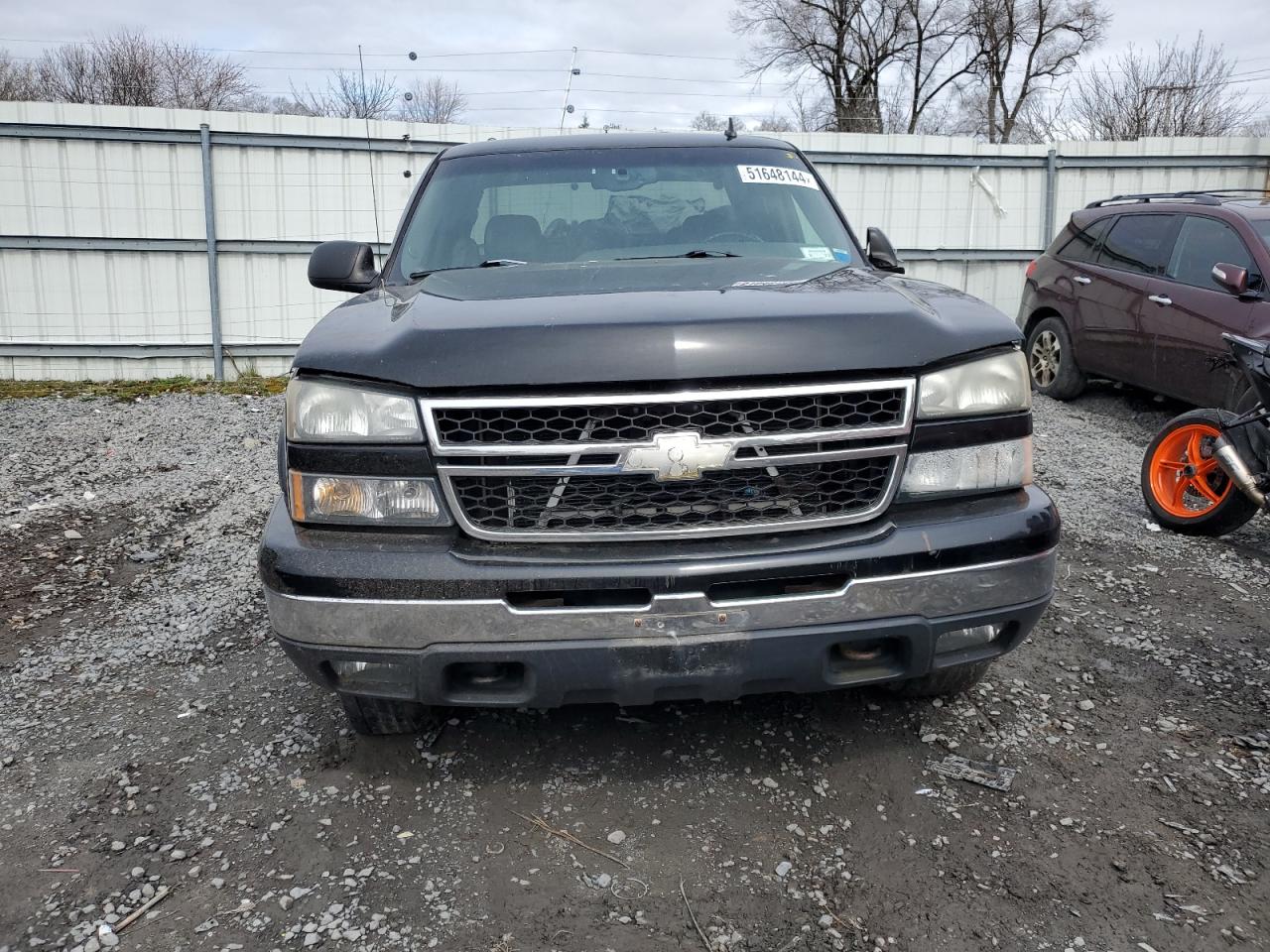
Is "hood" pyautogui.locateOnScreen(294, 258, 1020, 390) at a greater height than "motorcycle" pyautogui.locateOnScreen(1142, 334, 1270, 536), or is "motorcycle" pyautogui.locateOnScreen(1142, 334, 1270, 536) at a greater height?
"hood" pyautogui.locateOnScreen(294, 258, 1020, 390)

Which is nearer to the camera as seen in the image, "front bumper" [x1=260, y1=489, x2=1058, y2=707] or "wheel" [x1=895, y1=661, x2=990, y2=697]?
"front bumper" [x1=260, y1=489, x2=1058, y2=707]

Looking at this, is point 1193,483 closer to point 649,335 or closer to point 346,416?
point 649,335

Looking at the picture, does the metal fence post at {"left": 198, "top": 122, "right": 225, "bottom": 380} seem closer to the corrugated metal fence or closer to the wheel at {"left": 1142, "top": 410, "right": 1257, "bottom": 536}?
the corrugated metal fence

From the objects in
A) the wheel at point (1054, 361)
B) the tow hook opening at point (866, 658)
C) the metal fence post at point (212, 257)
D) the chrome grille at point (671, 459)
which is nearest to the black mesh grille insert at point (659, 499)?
the chrome grille at point (671, 459)

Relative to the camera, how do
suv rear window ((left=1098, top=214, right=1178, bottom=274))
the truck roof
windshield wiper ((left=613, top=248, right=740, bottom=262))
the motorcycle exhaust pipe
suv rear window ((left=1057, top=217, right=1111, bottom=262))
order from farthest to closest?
suv rear window ((left=1057, top=217, right=1111, bottom=262))
suv rear window ((left=1098, top=214, right=1178, bottom=274))
the motorcycle exhaust pipe
the truck roof
windshield wiper ((left=613, top=248, right=740, bottom=262))

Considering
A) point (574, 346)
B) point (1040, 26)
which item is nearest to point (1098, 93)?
point (1040, 26)

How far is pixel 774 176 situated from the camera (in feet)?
13.0

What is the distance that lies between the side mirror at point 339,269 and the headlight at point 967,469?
2146 mm

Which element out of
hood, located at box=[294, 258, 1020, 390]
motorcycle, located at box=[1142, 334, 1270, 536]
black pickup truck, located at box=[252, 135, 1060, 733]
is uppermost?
hood, located at box=[294, 258, 1020, 390]

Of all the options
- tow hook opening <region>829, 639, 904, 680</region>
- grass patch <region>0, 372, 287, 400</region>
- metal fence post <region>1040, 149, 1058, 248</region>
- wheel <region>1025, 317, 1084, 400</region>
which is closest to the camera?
tow hook opening <region>829, 639, 904, 680</region>

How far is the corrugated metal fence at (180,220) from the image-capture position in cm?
994

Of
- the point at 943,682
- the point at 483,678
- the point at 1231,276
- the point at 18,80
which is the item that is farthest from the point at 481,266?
the point at 18,80

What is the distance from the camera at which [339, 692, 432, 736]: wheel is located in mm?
2771

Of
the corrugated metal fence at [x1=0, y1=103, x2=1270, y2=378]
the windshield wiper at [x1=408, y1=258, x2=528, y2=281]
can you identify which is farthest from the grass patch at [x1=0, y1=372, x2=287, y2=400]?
the windshield wiper at [x1=408, y1=258, x2=528, y2=281]
